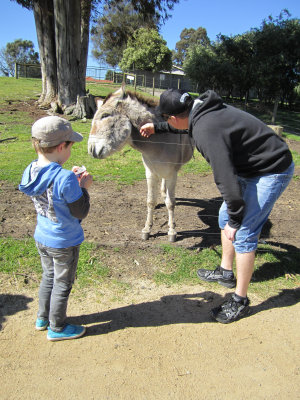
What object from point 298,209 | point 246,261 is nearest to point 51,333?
point 246,261

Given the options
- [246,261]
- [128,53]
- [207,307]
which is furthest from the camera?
[128,53]

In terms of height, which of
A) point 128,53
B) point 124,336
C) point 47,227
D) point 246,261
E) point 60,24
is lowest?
point 124,336

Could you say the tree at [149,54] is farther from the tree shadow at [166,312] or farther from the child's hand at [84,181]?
the child's hand at [84,181]

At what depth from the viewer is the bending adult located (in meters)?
2.52

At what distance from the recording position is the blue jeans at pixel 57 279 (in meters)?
2.55

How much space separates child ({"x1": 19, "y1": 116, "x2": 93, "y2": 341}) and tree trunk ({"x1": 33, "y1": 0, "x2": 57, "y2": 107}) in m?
14.2

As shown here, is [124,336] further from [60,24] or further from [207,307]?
[60,24]

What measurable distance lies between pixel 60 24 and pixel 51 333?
14.0 metres

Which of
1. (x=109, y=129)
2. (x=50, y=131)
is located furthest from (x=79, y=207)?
(x=109, y=129)

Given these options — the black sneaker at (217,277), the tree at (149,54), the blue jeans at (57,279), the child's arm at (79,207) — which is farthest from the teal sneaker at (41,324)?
the tree at (149,54)

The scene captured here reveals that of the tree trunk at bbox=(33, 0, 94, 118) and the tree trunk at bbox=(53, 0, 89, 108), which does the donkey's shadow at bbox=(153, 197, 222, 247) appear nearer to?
the tree trunk at bbox=(33, 0, 94, 118)

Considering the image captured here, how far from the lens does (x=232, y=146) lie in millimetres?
2637

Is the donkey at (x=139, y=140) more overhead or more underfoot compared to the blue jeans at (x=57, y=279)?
more overhead

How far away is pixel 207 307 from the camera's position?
3383 mm
